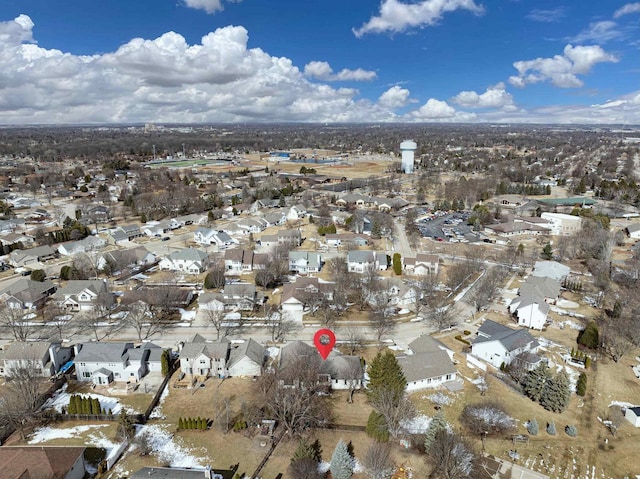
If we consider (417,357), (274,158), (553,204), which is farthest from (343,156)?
(417,357)

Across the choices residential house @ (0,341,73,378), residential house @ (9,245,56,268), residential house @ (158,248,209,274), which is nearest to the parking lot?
residential house @ (158,248,209,274)

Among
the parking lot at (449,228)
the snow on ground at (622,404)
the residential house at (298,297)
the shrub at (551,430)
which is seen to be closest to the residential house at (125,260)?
the residential house at (298,297)

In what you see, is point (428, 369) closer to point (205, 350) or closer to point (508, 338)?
point (508, 338)

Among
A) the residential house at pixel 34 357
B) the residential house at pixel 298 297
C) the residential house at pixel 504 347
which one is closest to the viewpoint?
the residential house at pixel 34 357

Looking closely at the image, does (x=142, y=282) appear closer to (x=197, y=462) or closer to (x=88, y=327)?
(x=88, y=327)

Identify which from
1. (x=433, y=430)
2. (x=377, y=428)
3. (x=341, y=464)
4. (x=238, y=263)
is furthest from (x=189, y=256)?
(x=433, y=430)

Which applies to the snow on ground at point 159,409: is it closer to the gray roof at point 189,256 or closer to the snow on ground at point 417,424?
the snow on ground at point 417,424
